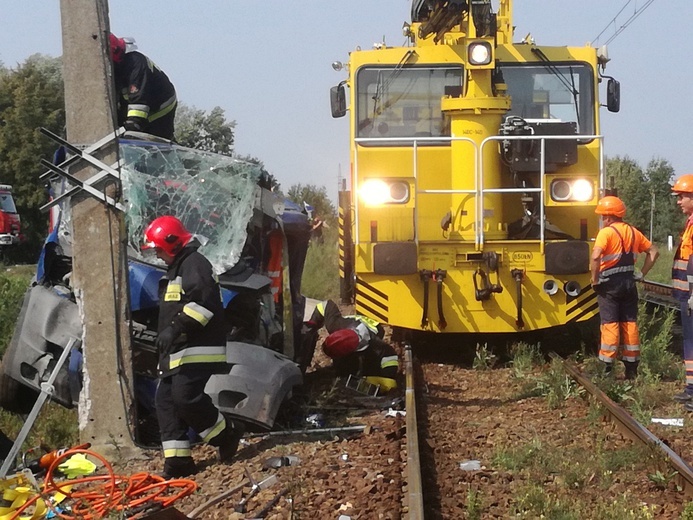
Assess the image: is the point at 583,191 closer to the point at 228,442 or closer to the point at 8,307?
the point at 228,442

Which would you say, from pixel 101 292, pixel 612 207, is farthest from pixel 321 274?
pixel 101 292

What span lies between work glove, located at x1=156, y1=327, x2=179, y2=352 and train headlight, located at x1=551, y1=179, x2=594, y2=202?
16.5 feet

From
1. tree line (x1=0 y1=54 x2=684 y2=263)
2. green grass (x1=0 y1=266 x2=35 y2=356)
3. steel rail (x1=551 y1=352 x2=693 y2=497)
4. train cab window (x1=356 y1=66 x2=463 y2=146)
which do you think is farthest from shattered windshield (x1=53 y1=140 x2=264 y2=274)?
tree line (x1=0 y1=54 x2=684 y2=263)

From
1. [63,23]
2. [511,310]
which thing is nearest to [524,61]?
[511,310]

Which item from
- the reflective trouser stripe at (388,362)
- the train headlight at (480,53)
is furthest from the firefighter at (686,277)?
the train headlight at (480,53)

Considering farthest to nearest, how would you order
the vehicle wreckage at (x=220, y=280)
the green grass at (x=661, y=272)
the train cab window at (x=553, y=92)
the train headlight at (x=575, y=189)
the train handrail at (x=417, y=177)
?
the green grass at (x=661, y=272) → the train cab window at (x=553, y=92) → the train headlight at (x=575, y=189) → the train handrail at (x=417, y=177) → the vehicle wreckage at (x=220, y=280)

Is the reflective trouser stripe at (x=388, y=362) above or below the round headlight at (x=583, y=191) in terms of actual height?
below

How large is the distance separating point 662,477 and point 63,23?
4580 mm

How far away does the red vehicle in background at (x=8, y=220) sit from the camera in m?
32.0

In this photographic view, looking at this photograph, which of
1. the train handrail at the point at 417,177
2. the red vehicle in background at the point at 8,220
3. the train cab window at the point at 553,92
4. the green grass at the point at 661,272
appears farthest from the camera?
the red vehicle in background at the point at 8,220

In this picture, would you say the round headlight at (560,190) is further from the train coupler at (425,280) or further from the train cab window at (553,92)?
the train coupler at (425,280)

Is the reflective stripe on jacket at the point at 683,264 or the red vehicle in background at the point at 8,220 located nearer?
the reflective stripe on jacket at the point at 683,264

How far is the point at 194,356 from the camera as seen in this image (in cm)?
607

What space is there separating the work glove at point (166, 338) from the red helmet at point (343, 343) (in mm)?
2701
